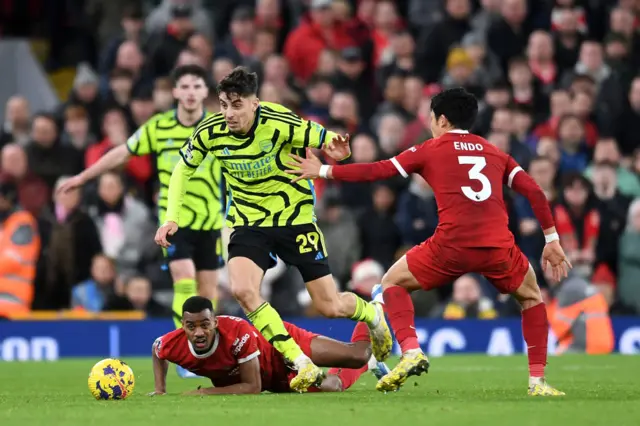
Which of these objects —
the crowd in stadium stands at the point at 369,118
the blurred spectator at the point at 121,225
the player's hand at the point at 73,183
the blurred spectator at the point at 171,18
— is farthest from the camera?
the blurred spectator at the point at 171,18

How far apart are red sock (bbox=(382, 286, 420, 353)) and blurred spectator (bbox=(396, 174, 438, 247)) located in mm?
7061

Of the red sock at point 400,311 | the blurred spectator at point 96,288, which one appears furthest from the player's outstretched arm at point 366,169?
the blurred spectator at point 96,288

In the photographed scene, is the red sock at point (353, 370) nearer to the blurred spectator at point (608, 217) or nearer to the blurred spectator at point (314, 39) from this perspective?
the blurred spectator at point (608, 217)

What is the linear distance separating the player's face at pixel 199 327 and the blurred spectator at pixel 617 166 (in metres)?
8.58

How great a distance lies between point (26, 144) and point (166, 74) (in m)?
2.12

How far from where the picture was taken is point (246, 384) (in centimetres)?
1029

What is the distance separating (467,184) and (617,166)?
852cm

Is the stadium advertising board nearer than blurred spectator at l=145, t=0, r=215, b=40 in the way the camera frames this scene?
Yes

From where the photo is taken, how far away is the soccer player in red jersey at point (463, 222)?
9719 mm

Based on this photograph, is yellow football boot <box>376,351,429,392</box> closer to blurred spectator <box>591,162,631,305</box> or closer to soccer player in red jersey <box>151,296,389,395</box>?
soccer player in red jersey <box>151,296,389,395</box>

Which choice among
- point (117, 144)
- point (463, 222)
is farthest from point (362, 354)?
point (117, 144)

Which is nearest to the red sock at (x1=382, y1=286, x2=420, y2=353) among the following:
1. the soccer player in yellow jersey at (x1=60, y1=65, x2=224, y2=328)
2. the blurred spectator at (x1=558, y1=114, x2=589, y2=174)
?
the soccer player in yellow jersey at (x1=60, y1=65, x2=224, y2=328)

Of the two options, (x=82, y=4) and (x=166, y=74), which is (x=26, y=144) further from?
(x=82, y=4)

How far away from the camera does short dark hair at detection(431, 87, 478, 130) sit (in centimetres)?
Answer: 992
